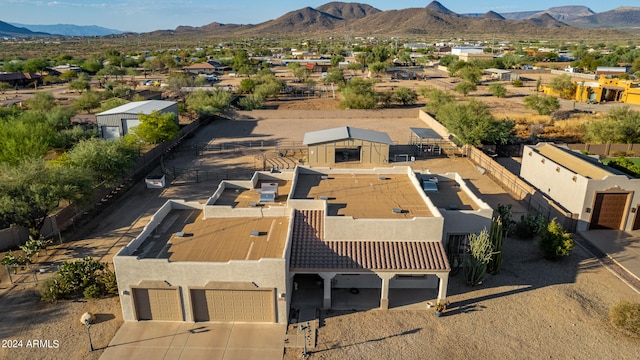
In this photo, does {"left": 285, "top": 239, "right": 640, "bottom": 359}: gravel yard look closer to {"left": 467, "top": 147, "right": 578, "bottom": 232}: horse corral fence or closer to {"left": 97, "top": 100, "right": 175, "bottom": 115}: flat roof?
{"left": 467, "top": 147, "right": 578, "bottom": 232}: horse corral fence

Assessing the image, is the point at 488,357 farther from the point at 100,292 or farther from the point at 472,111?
the point at 472,111

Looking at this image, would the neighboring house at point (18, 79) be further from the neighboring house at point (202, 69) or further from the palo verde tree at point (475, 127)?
the palo verde tree at point (475, 127)

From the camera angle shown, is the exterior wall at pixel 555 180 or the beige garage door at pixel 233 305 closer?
the beige garage door at pixel 233 305

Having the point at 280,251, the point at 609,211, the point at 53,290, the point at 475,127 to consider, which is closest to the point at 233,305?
the point at 280,251

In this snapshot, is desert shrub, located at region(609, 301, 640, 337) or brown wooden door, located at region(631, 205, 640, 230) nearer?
desert shrub, located at region(609, 301, 640, 337)

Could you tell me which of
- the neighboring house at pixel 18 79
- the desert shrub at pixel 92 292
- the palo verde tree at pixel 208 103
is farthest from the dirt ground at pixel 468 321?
the neighboring house at pixel 18 79

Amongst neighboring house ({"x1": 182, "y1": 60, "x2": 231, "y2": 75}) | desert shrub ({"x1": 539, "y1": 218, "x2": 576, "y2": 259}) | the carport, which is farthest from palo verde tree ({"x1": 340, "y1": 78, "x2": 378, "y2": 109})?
neighboring house ({"x1": 182, "y1": 60, "x2": 231, "y2": 75})

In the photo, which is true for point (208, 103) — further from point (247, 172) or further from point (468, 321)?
point (468, 321)
